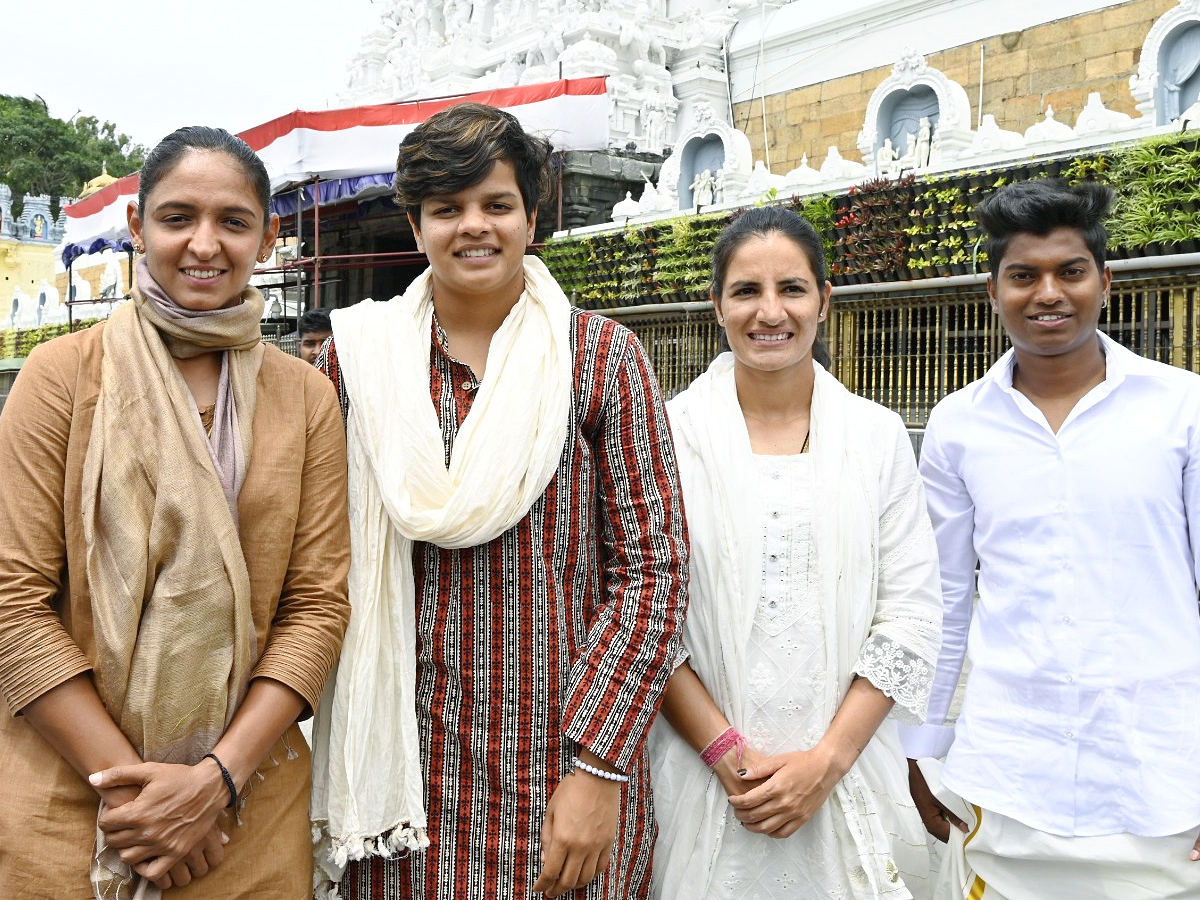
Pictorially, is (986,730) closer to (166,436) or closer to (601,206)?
(166,436)

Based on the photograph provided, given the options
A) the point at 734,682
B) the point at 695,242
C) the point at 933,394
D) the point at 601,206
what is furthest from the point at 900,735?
the point at 601,206

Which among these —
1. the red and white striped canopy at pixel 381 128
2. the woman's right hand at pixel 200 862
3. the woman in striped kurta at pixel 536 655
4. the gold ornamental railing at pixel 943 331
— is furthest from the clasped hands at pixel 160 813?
the red and white striped canopy at pixel 381 128

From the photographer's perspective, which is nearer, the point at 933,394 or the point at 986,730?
the point at 986,730

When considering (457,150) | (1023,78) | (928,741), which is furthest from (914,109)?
(457,150)

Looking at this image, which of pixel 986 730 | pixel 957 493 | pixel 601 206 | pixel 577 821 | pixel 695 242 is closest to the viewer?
pixel 577 821

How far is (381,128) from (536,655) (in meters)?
10.4

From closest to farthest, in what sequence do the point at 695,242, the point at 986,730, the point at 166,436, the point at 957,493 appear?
1. the point at 166,436
2. the point at 986,730
3. the point at 957,493
4. the point at 695,242

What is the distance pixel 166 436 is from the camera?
175 centimetres

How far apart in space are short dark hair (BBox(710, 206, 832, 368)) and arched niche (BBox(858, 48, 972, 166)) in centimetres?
567

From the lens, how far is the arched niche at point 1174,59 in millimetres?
7105

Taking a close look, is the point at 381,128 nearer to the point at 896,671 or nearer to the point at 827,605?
the point at 827,605

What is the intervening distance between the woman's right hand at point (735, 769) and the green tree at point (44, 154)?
4188 centimetres

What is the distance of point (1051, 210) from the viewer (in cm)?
218

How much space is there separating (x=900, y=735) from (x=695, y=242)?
6.77m
